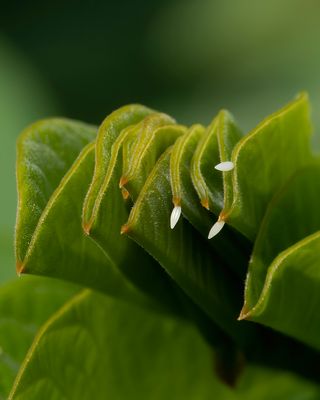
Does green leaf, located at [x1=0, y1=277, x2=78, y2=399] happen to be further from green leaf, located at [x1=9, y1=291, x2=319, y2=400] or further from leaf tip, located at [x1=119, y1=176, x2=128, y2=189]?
leaf tip, located at [x1=119, y1=176, x2=128, y2=189]

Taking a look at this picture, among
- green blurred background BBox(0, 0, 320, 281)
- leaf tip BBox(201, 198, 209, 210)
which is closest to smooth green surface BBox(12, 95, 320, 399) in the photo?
leaf tip BBox(201, 198, 209, 210)

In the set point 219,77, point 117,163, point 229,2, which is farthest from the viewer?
point 229,2

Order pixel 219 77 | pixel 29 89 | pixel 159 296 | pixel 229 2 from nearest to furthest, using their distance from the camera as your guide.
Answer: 1. pixel 159 296
2. pixel 29 89
3. pixel 219 77
4. pixel 229 2

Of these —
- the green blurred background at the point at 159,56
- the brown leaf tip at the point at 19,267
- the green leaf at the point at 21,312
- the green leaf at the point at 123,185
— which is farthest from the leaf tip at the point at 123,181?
the green blurred background at the point at 159,56

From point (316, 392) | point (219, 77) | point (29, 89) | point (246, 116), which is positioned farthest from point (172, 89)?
point (316, 392)

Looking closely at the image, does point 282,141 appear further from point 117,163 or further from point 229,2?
point 229,2

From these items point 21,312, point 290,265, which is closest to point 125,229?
point 290,265
